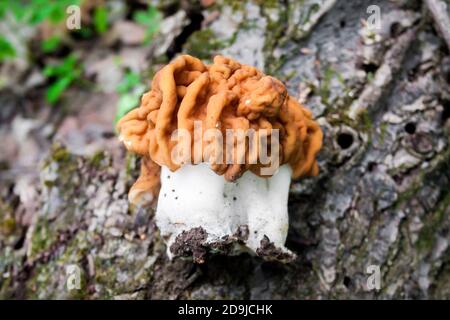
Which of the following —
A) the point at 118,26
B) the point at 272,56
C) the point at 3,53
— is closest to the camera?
the point at 272,56

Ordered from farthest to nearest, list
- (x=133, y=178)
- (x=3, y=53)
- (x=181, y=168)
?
(x=3, y=53) → (x=133, y=178) → (x=181, y=168)

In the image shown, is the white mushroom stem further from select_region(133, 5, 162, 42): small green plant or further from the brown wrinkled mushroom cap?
select_region(133, 5, 162, 42): small green plant

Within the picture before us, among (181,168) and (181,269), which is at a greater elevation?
(181,168)

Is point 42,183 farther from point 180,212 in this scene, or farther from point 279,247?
point 279,247

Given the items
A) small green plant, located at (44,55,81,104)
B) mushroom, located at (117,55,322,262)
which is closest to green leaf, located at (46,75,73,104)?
small green plant, located at (44,55,81,104)

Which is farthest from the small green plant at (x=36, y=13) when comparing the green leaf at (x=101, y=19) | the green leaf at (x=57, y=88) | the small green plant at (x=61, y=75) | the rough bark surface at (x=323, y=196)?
the rough bark surface at (x=323, y=196)

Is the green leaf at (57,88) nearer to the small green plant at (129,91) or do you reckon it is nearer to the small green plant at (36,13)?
the small green plant at (36,13)
